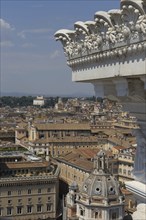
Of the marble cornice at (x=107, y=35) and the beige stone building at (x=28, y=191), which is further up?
the marble cornice at (x=107, y=35)

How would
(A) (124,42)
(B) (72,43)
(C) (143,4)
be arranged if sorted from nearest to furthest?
(C) (143,4), (A) (124,42), (B) (72,43)

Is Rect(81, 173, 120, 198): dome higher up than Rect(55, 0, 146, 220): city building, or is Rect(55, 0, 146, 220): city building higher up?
Rect(55, 0, 146, 220): city building

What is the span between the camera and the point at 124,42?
1.67 meters

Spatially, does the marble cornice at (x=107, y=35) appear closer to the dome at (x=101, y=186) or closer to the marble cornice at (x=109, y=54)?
the marble cornice at (x=109, y=54)

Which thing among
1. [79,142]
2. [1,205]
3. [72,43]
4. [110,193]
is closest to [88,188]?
[110,193]

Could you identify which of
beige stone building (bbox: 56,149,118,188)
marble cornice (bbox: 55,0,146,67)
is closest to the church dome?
beige stone building (bbox: 56,149,118,188)

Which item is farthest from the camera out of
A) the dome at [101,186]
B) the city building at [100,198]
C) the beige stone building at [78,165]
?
the beige stone building at [78,165]

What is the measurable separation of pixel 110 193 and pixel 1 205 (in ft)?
24.7

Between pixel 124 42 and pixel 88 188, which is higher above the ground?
pixel 124 42

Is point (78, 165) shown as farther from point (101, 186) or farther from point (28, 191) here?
point (101, 186)

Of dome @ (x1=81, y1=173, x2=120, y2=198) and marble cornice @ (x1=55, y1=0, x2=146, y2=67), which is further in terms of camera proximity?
dome @ (x1=81, y1=173, x2=120, y2=198)

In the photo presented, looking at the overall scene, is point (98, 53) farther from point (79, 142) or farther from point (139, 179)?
point (79, 142)

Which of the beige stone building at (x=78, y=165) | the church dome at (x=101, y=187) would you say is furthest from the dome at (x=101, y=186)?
the beige stone building at (x=78, y=165)

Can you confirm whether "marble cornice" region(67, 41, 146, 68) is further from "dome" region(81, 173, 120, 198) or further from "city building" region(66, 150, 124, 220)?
"dome" region(81, 173, 120, 198)
